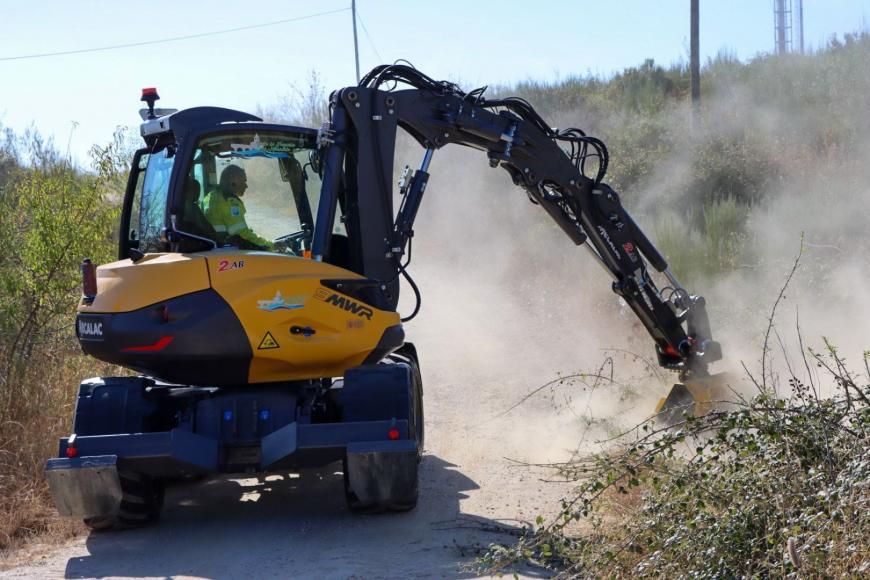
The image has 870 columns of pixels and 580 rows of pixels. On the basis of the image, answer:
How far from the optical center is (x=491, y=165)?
9859 millimetres

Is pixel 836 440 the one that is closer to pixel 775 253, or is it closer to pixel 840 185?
pixel 775 253

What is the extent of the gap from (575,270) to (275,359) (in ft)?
39.2

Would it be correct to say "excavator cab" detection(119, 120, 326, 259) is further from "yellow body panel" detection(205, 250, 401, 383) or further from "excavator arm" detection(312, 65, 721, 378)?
"yellow body panel" detection(205, 250, 401, 383)

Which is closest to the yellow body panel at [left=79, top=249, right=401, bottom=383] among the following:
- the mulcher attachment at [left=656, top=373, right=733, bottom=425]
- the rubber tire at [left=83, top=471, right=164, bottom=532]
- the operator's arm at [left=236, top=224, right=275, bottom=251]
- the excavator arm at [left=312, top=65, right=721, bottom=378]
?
the operator's arm at [left=236, top=224, right=275, bottom=251]

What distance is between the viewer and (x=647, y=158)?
2203 centimetres

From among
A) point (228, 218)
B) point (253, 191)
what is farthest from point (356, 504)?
point (253, 191)

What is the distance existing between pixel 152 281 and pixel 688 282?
405 inches

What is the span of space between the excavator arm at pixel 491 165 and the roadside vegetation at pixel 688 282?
1.20 m

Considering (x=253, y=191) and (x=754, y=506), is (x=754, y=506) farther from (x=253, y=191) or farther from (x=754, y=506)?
(x=253, y=191)

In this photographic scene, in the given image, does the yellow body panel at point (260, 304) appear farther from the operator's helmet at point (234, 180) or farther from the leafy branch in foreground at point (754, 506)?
the leafy branch in foreground at point (754, 506)

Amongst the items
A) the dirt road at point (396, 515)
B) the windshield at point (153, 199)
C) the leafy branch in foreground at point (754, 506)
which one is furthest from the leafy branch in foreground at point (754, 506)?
the windshield at point (153, 199)

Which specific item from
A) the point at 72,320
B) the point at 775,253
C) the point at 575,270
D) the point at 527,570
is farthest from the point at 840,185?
the point at 527,570

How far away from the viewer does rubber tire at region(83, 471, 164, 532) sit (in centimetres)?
845

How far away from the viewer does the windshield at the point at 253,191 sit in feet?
28.6
